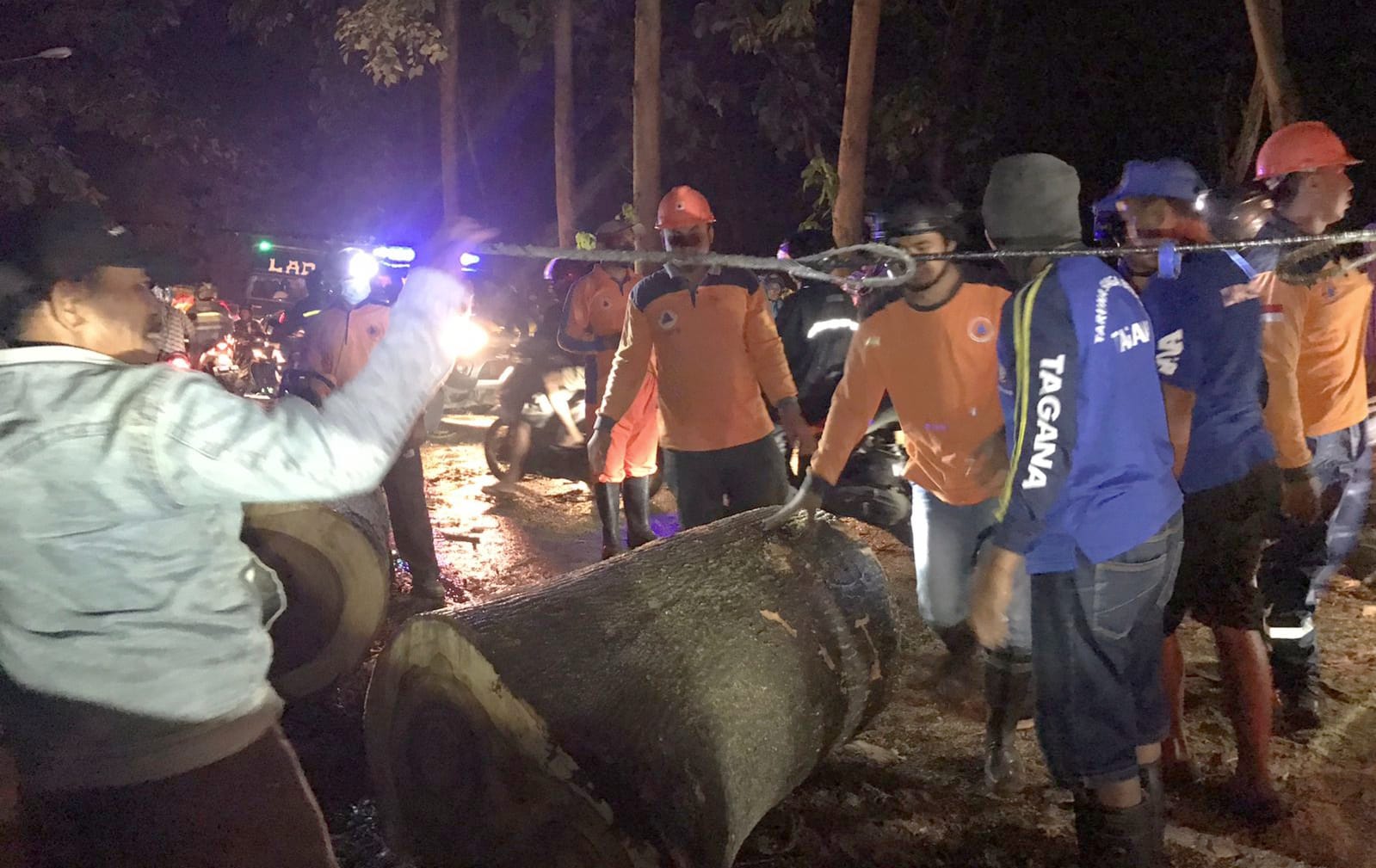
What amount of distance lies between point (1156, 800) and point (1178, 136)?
13066mm

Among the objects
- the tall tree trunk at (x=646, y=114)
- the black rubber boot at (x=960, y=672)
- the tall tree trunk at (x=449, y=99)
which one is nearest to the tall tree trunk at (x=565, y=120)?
the tall tree trunk at (x=449, y=99)

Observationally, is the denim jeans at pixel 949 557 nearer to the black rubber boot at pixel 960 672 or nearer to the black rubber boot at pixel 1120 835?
the black rubber boot at pixel 960 672

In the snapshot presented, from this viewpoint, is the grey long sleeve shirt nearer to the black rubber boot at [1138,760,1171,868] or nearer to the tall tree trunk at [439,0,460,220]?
the black rubber boot at [1138,760,1171,868]

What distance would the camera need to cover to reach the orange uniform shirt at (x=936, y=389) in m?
3.19

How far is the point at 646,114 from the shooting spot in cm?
998

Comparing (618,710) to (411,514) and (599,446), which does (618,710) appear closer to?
(599,446)

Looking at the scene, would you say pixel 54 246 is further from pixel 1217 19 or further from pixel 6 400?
pixel 1217 19

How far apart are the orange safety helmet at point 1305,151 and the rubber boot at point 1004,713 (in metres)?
2.13

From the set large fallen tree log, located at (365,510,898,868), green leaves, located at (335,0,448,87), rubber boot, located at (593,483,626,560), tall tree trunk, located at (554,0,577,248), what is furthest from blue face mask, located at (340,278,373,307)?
green leaves, located at (335,0,448,87)

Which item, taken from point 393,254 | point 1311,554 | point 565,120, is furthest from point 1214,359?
point 565,120

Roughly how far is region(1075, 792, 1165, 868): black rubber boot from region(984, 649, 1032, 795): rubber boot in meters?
0.76

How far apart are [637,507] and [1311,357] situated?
11.7 ft

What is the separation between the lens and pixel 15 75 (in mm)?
17531

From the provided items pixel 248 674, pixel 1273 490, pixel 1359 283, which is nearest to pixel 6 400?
pixel 248 674
